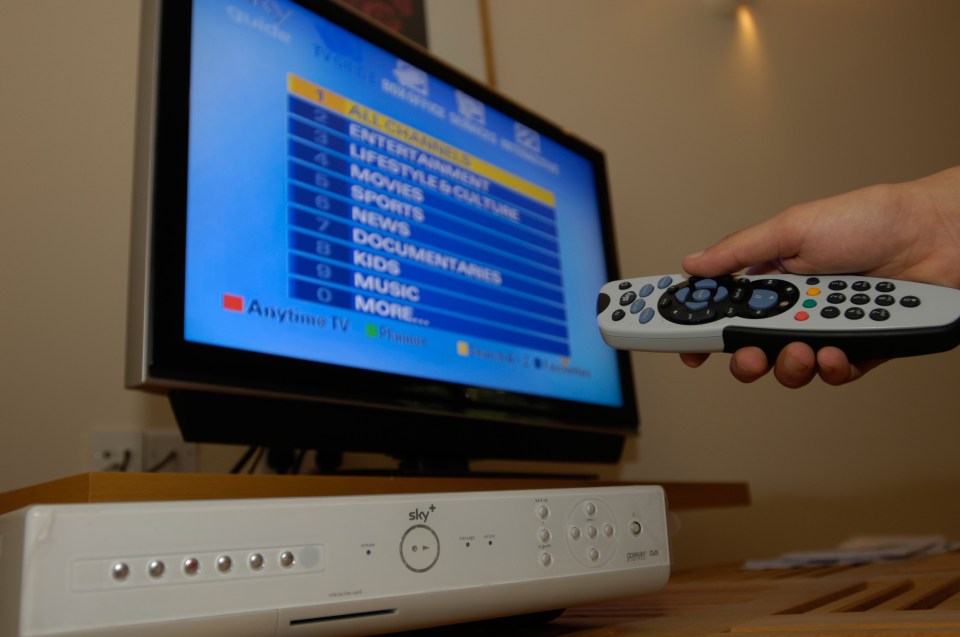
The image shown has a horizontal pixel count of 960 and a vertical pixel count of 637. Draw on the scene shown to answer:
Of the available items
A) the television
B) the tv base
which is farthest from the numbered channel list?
the tv base

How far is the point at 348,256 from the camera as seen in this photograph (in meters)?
0.84

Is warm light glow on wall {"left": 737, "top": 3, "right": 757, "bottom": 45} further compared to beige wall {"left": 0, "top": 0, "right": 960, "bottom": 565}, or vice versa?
warm light glow on wall {"left": 737, "top": 3, "right": 757, "bottom": 45}

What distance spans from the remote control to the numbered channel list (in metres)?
0.25

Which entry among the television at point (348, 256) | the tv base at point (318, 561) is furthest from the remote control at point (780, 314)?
the television at point (348, 256)

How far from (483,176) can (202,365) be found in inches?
19.1

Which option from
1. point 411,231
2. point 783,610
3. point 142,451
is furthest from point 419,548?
point 142,451

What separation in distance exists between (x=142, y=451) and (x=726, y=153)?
4.00 ft

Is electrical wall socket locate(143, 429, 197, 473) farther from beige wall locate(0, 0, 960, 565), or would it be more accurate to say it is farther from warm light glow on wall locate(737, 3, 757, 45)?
A: warm light glow on wall locate(737, 3, 757, 45)

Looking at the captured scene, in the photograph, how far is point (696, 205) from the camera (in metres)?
1.65

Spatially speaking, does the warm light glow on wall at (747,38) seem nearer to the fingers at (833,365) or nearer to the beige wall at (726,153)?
the beige wall at (726,153)

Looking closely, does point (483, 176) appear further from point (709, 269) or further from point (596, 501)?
point (596, 501)

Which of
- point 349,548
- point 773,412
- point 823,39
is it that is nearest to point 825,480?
point 773,412

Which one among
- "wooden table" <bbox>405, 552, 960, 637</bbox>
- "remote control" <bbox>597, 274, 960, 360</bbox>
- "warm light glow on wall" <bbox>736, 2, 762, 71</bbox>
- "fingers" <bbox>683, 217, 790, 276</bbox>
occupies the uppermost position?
"warm light glow on wall" <bbox>736, 2, 762, 71</bbox>

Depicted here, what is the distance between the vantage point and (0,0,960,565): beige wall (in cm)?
106
